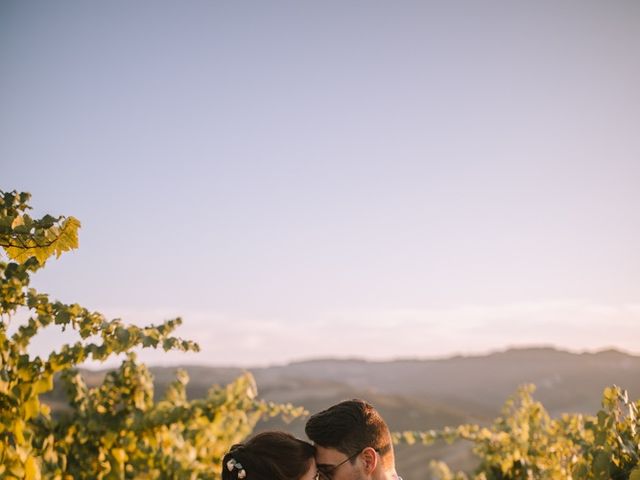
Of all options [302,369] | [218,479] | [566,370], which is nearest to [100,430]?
[218,479]

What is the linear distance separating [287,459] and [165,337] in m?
1.28

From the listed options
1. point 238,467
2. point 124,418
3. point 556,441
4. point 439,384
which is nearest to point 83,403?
point 124,418

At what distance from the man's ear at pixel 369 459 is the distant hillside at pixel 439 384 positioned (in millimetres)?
25154

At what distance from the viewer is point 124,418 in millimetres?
3727

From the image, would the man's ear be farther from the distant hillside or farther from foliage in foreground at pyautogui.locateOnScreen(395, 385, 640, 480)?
the distant hillside

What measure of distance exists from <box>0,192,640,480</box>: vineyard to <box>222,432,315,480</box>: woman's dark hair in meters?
0.60

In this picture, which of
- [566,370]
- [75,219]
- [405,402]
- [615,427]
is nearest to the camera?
[75,219]

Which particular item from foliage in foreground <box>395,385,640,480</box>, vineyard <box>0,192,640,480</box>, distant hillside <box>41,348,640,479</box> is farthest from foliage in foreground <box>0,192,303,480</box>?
distant hillside <box>41,348,640,479</box>

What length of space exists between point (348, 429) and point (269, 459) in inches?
21.8

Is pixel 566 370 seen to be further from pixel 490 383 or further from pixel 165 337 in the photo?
pixel 165 337

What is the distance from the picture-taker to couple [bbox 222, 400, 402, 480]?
343 centimetres

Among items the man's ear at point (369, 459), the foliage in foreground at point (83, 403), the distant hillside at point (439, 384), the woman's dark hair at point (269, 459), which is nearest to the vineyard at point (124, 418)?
the foliage in foreground at point (83, 403)

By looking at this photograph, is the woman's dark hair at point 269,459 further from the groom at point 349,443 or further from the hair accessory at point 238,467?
the groom at point 349,443

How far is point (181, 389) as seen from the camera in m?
4.81
